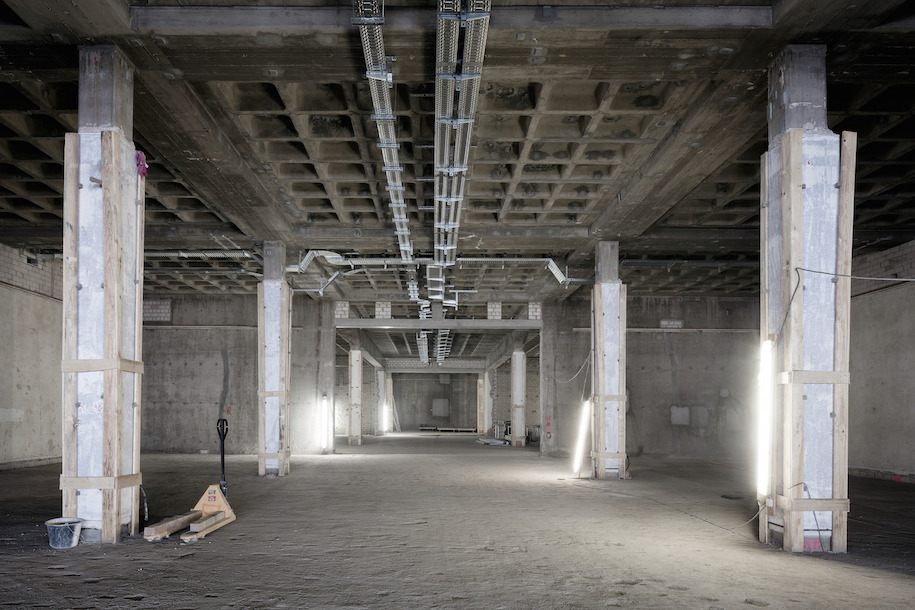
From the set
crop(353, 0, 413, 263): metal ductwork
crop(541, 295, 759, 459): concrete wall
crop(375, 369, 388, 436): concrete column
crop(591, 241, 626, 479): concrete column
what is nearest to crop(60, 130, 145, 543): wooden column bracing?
crop(353, 0, 413, 263): metal ductwork

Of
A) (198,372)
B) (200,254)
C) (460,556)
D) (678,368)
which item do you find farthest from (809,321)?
(198,372)

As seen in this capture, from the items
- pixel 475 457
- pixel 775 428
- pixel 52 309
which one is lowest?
pixel 475 457

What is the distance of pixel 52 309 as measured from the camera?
19781mm

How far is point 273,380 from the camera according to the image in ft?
53.9

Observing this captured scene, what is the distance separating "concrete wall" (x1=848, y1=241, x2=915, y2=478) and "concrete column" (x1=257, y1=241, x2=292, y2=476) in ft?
47.4

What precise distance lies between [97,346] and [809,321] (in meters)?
7.89

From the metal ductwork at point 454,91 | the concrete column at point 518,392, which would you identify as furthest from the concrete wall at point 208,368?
the metal ductwork at point 454,91

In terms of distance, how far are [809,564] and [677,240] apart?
11.0m

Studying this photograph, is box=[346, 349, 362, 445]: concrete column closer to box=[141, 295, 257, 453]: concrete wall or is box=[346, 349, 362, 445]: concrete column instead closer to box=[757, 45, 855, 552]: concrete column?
box=[141, 295, 257, 453]: concrete wall

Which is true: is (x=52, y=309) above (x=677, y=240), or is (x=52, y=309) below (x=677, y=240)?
below

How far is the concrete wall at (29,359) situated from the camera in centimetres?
1761

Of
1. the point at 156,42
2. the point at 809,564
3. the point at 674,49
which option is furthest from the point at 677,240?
the point at 156,42

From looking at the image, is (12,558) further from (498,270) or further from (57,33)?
(498,270)

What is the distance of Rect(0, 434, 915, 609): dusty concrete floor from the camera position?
234 inches
